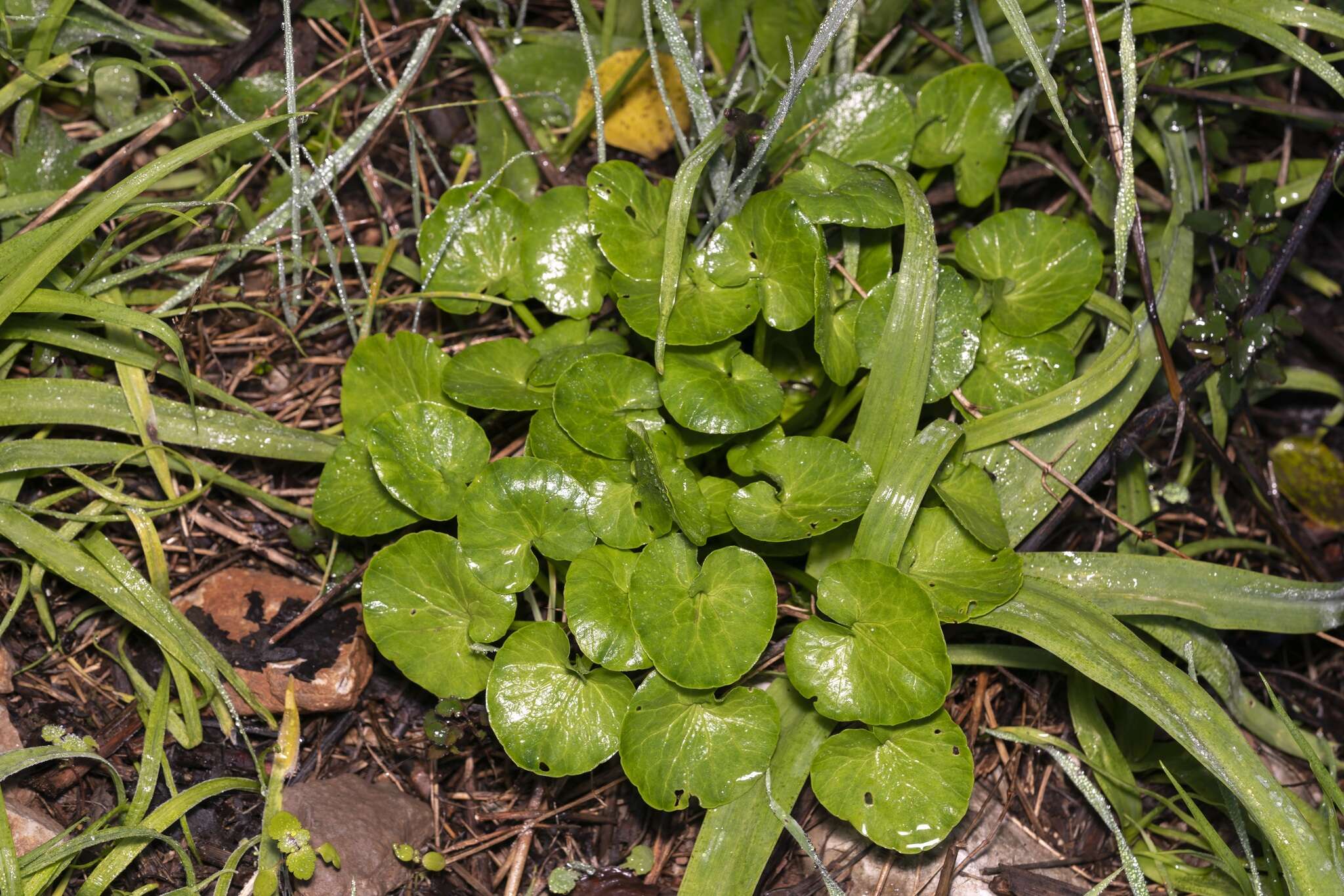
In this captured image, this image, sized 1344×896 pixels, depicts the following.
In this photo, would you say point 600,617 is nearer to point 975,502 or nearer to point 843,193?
point 975,502

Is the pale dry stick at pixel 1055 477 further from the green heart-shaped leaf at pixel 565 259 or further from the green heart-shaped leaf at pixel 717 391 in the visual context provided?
the green heart-shaped leaf at pixel 565 259

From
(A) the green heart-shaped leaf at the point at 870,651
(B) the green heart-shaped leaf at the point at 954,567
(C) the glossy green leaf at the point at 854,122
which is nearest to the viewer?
(A) the green heart-shaped leaf at the point at 870,651

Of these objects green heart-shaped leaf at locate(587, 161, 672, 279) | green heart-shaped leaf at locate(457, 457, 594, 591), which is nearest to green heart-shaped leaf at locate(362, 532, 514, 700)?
green heart-shaped leaf at locate(457, 457, 594, 591)

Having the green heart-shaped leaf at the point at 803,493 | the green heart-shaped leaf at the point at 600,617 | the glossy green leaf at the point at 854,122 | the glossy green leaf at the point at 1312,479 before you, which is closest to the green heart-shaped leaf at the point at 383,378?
the green heart-shaped leaf at the point at 600,617

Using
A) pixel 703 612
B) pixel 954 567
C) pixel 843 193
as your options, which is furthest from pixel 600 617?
pixel 843 193

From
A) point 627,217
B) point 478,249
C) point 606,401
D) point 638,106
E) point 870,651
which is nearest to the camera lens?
point 870,651
